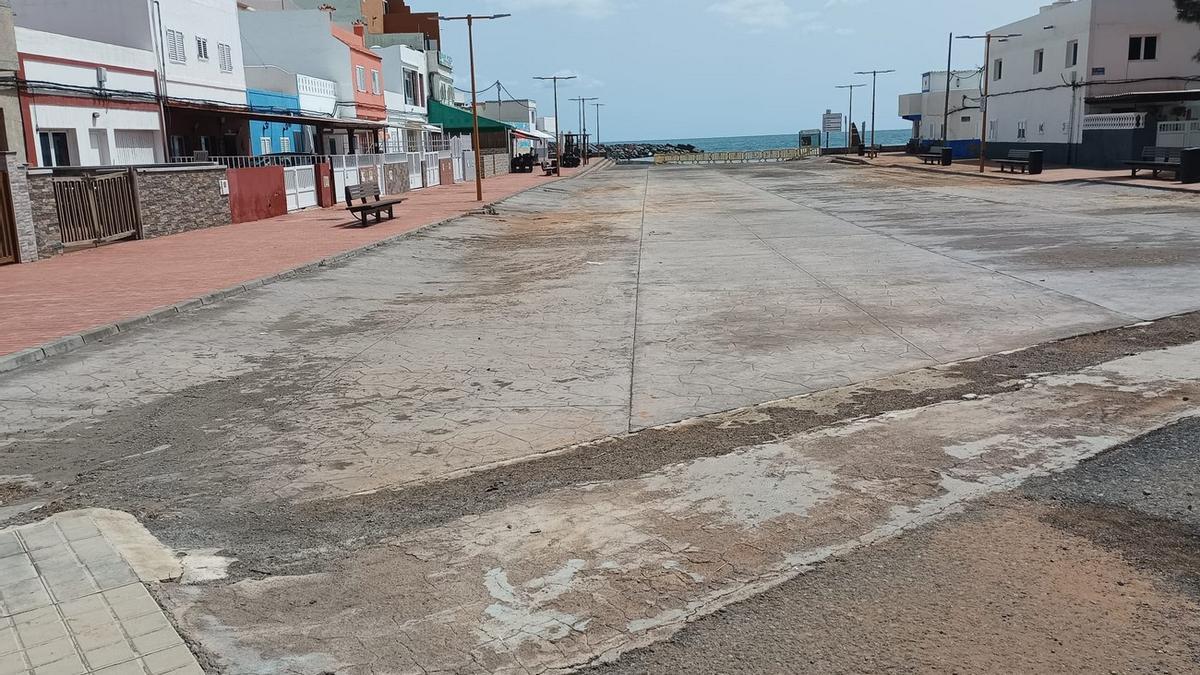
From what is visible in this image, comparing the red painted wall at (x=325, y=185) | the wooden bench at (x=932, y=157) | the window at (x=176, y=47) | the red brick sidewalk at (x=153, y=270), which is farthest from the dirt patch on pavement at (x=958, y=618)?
the wooden bench at (x=932, y=157)

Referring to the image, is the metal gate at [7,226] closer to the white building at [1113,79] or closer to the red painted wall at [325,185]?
the red painted wall at [325,185]

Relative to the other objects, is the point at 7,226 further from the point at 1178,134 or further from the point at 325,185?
the point at 1178,134

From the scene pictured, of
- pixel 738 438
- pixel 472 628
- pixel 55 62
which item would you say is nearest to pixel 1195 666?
pixel 472 628

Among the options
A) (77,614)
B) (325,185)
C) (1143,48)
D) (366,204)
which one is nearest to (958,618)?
(77,614)

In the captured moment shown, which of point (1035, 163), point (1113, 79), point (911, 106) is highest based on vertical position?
point (911, 106)

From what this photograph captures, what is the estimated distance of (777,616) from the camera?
13.6 feet

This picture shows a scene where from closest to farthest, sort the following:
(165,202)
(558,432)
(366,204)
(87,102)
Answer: (558,432) → (165,202) → (87,102) → (366,204)

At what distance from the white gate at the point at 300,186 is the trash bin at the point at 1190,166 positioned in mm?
28323

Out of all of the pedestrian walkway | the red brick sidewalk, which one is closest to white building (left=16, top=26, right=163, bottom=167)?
the red brick sidewalk

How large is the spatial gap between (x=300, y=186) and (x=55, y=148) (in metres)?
7.00

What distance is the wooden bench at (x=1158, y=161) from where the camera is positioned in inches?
1339

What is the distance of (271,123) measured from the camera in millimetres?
37750

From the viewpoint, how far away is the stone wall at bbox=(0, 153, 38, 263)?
649 inches

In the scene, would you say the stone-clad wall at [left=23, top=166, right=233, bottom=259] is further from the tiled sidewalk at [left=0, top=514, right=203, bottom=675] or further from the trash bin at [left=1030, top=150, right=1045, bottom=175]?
the trash bin at [left=1030, top=150, right=1045, bottom=175]
